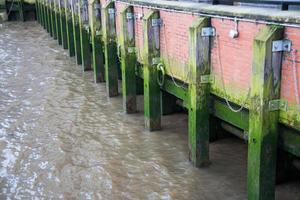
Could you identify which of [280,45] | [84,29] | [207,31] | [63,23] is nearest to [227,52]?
[207,31]

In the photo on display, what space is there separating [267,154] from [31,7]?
2939 cm

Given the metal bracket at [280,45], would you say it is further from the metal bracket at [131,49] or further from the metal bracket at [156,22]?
the metal bracket at [131,49]

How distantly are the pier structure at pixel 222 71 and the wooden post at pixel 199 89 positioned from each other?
16 mm

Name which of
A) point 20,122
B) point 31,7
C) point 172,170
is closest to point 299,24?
point 172,170

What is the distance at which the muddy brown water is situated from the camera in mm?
6922

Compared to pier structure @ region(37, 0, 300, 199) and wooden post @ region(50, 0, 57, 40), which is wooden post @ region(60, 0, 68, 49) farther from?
pier structure @ region(37, 0, 300, 199)

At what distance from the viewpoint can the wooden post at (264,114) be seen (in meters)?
5.26

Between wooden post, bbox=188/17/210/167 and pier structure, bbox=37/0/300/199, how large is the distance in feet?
0.05

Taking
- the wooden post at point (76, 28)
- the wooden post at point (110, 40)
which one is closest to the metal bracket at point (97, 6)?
the wooden post at point (110, 40)

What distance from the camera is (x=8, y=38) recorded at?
24031mm

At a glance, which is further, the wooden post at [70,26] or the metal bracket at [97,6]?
the wooden post at [70,26]

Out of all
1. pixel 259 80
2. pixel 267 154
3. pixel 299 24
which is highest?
pixel 299 24

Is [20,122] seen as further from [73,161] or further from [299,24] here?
[299,24]

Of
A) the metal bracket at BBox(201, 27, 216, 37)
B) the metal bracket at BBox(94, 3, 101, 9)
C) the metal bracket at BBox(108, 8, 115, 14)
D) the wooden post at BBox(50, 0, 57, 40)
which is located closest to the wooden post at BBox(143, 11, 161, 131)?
the metal bracket at BBox(201, 27, 216, 37)
